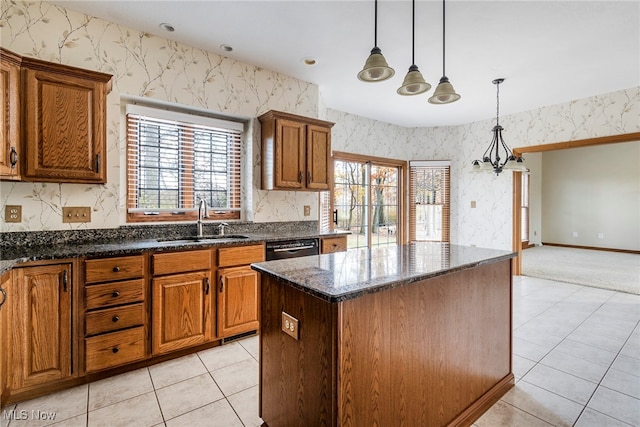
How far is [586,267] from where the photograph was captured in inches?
235

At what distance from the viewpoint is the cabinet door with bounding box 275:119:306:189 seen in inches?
133

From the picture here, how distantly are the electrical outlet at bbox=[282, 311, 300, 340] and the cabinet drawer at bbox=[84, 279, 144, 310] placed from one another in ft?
4.70

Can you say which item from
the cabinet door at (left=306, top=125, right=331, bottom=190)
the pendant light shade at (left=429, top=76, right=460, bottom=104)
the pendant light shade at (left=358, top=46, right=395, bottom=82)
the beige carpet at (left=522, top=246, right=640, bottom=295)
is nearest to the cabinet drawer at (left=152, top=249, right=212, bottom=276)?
the cabinet door at (left=306, top=125, right=331, bottom=190)

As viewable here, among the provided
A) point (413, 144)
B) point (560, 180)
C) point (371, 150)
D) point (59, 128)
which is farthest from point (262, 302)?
point (560, 180)

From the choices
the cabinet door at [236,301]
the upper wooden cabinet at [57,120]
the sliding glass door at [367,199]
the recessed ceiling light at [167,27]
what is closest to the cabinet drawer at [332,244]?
the cabinet door at [236,301]

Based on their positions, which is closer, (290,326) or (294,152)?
(290,326)

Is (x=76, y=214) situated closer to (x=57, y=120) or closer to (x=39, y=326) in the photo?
(x=57, y=120)

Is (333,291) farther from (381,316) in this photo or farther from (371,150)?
(371,150)

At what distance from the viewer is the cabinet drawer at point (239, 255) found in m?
2.70

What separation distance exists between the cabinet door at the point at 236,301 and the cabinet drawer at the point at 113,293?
0.62 meters

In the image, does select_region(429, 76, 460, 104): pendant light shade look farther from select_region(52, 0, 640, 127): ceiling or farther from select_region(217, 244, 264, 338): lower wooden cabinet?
select_region(217, 244, 264, 338): lower wooden cabinet

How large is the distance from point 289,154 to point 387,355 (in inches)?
98.9

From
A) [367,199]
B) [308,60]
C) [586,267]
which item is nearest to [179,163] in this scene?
[308,60]

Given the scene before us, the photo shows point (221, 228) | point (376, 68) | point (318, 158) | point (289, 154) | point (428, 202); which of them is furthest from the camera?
point (428, 202)
